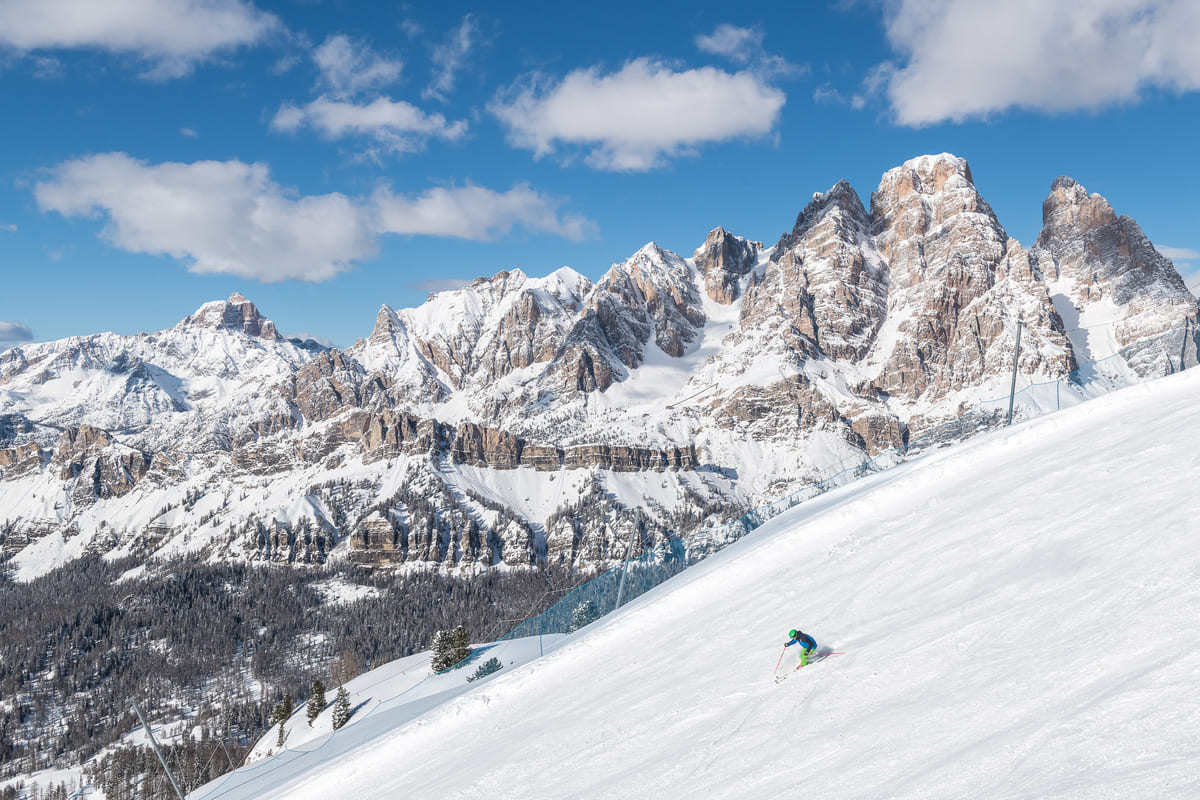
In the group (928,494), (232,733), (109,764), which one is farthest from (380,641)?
(928,494)

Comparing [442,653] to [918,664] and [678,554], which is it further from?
[918,664]

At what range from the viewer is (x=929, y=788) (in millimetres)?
8406

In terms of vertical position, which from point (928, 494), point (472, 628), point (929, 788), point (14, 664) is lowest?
point (472, 628)

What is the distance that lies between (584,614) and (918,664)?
20762mm

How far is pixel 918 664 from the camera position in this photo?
38.3 feet

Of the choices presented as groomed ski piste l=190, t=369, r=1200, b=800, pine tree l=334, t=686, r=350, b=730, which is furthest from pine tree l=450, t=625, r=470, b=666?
groomed ski piste l=190, t=369, r=1200, b=800

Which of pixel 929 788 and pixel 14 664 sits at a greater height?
pixel 14 664

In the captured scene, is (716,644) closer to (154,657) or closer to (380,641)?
(380,641)

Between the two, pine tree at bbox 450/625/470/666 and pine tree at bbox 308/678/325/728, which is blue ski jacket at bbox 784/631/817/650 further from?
pine tree at bbox 308/678/325/728

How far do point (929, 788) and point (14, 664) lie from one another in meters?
203

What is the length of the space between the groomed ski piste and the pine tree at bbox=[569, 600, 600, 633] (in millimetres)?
10321

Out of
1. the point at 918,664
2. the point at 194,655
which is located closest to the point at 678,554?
the point at 918,664

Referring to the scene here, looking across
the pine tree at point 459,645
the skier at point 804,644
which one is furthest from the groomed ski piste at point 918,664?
the pine tree at point 459,645

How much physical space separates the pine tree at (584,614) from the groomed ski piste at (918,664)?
10.3 m
